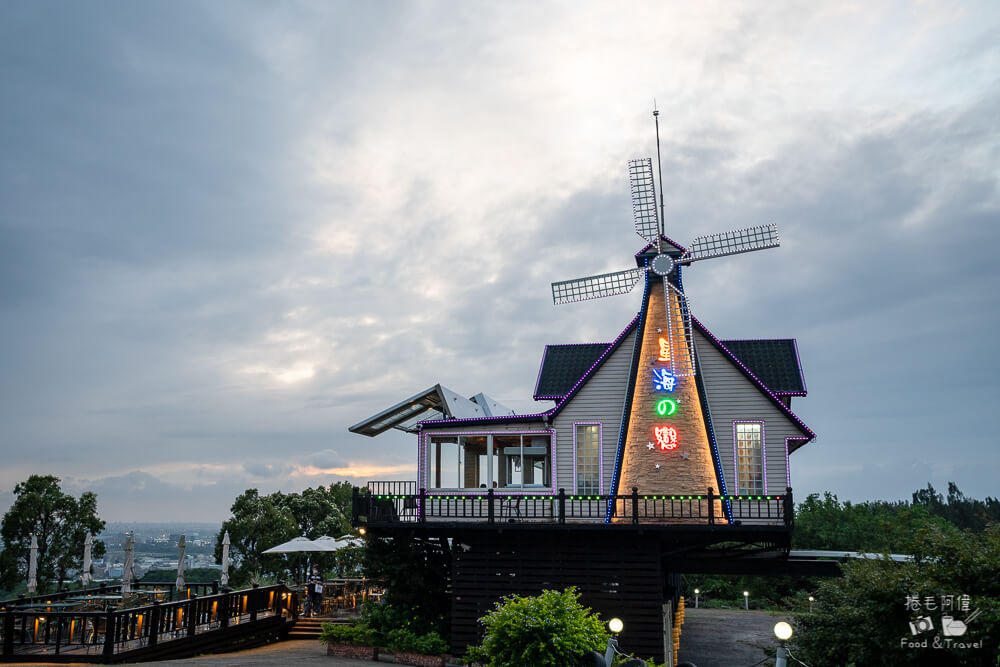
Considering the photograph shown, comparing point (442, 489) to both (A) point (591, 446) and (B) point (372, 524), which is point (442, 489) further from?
(A) point (591, 446)

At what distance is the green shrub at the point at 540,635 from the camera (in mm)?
11359

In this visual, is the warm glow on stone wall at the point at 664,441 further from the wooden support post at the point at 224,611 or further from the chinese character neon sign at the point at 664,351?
the wooden support post at the point at 224,611

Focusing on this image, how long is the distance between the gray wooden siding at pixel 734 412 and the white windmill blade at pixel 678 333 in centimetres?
73

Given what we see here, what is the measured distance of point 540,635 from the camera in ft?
37.7

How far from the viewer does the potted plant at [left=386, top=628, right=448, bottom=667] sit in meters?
19.3

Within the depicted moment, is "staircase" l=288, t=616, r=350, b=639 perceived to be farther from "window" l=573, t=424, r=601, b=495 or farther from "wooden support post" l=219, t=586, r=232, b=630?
"window" l=573, t=424, r=601, b=495

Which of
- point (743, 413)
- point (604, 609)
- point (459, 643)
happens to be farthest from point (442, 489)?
point (743, 413)

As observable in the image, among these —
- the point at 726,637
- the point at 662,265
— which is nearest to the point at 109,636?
the point at 662,265

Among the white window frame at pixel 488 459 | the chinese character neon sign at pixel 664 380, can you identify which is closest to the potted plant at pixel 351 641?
the white window frame at pixel 488 459

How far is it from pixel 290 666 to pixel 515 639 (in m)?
7.67

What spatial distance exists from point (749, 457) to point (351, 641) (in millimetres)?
12053

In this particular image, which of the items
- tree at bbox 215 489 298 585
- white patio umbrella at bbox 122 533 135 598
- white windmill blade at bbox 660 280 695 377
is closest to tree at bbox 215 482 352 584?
tree at bbox 215 489 298 585

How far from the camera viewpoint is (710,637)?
28359 mm

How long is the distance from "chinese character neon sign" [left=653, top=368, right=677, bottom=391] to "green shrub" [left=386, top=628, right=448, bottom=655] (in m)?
9.01
